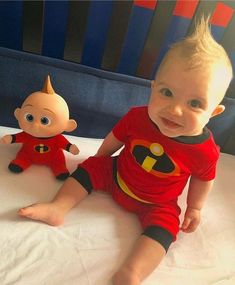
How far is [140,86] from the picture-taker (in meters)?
1.10

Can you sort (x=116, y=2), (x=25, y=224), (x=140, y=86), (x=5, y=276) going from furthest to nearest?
(x=140, y=86)
(x=116, y=2)
(x=25, y=224)
(x=5, y=276)

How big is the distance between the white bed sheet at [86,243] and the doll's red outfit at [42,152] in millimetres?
22

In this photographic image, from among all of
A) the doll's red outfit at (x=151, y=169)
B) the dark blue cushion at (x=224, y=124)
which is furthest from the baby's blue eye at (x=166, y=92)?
the dark blue cushion at (x=224, y=124)

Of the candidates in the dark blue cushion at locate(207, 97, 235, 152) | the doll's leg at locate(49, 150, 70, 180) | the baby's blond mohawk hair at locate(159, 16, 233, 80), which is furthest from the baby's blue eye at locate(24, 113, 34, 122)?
the dark blue cushion at locate(207, 97, 235, 152)

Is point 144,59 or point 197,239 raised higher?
point 144,59

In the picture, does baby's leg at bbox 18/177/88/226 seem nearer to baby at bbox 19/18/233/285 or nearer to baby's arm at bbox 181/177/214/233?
baby at bbox 19/18/233/285

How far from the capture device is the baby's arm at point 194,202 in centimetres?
81

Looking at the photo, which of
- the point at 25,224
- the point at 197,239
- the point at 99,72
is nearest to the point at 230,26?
the point at 99,72

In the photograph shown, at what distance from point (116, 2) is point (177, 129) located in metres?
0.47

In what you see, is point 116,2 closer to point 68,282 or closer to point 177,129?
point 177,129

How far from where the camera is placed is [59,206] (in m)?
0.79

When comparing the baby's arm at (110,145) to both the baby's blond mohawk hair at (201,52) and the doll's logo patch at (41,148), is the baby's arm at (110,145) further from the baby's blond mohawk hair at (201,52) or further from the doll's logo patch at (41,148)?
the baby's blond mohawk hair at (201,52)

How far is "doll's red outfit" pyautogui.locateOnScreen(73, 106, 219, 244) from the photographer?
0.78 metres

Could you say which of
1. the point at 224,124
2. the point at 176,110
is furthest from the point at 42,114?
the point at 224,124
